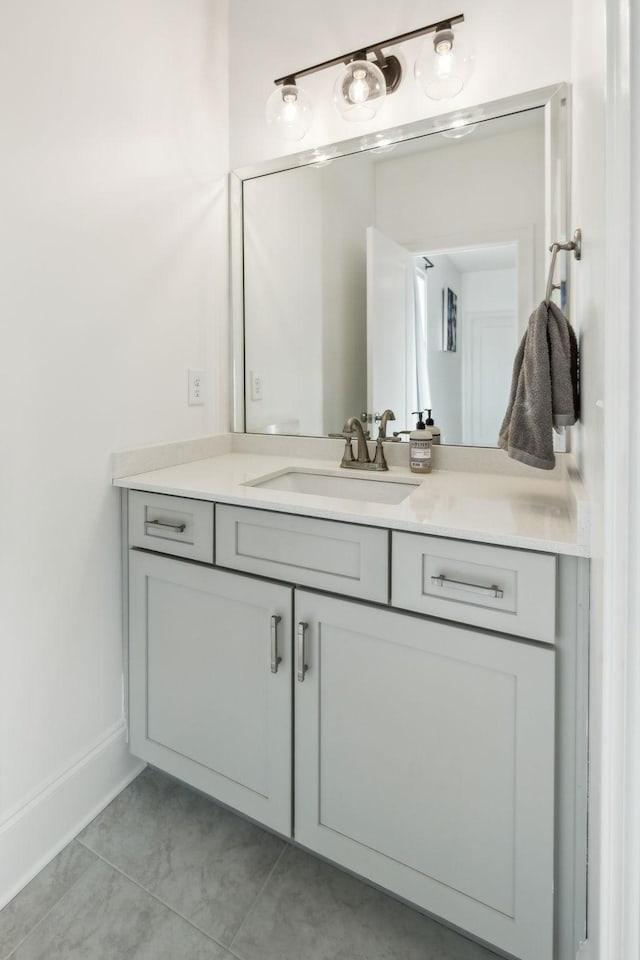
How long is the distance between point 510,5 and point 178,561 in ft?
5.51

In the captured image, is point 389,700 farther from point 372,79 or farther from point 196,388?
point 372,79

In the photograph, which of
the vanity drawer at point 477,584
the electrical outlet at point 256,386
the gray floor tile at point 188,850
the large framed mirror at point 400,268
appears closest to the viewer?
the vanity drawer at point 477,584

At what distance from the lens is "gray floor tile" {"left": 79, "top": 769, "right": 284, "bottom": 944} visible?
1.19 metres

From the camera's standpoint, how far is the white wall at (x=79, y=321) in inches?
47.4

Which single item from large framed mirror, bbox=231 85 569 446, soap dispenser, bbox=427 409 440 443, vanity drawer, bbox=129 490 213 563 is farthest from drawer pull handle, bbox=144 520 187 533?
soap dispenser, bbox=427 409 440 443

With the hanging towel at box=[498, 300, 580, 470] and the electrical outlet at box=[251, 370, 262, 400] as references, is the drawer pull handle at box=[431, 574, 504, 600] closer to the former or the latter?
the hanging towel at box=[498, 300, 580, 470]

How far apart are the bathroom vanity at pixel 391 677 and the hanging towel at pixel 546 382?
0.44 ft

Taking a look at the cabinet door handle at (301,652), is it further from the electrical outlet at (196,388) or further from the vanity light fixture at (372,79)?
the vanity light fixture at (372,79)

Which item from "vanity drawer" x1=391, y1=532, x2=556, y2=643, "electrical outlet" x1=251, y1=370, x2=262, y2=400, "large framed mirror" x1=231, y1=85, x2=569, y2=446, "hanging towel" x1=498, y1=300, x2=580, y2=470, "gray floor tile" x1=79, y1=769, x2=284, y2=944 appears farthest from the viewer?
"electrical outlet" x1=251, y1=370, x2=262, y2=400

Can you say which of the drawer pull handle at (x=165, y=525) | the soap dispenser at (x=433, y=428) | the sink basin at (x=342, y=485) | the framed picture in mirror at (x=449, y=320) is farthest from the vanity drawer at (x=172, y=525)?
the framed picture in mirror at (x=449, y=320)

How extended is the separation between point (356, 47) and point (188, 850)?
2276mm

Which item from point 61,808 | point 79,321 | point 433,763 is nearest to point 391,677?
point 433,763

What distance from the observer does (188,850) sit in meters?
1.33

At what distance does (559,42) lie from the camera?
136cm
